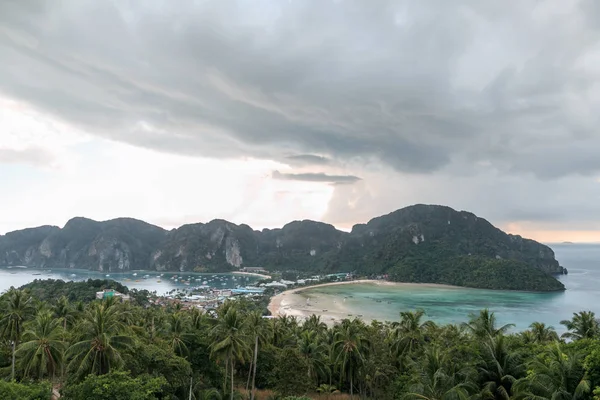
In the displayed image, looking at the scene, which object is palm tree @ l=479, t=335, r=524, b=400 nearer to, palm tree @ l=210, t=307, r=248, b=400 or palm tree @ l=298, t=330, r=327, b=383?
palm tree @ l=210, t=307, r=248, b=400

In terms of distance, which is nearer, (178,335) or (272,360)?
(178,335)

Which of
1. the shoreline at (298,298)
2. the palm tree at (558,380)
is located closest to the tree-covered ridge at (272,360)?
the palm tree at (558,380)

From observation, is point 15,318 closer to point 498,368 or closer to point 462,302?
point 498,368

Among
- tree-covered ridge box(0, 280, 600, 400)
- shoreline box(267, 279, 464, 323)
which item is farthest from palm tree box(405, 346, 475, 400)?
shoreline box(267, 279, 464, 323)

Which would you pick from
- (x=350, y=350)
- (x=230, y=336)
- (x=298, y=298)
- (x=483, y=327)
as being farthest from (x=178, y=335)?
(x=298, y=298)

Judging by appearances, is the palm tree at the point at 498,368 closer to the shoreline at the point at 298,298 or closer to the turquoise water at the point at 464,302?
the shoreline at the point at 298,298

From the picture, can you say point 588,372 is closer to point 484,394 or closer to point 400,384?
point 484,394

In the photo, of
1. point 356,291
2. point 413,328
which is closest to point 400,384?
point 413,328
